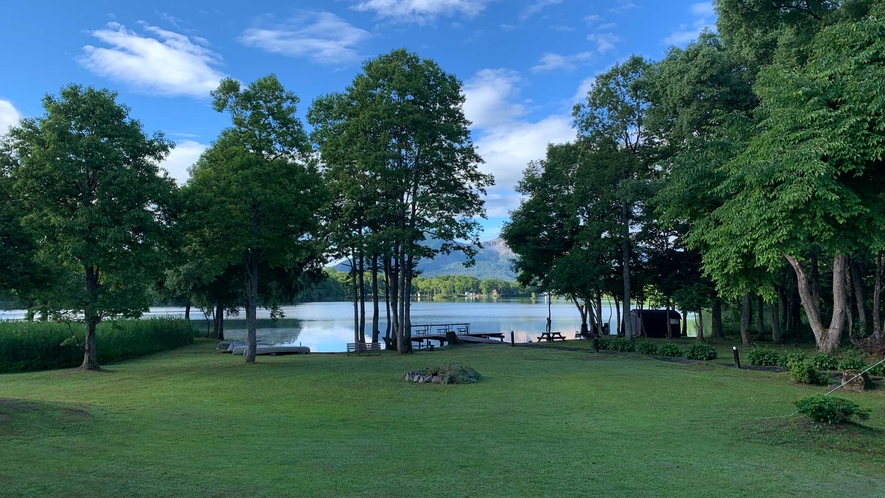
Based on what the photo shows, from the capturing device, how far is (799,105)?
32.6 ft

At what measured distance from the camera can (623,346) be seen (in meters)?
22.0

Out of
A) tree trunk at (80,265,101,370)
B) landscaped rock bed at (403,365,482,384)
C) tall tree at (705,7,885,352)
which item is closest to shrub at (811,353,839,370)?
tall tree at (705,7,885,352)

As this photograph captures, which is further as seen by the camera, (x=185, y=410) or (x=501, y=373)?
(x=501, y=373)

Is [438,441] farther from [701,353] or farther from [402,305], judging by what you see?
[402,305]

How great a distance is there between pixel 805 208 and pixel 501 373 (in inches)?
354

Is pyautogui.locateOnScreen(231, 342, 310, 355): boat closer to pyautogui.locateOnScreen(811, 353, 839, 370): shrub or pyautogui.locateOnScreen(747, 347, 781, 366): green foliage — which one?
pyautogui.locateOnScreen(747, 347, 781, 366): green foliage

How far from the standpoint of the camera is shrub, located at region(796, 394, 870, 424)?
7.45m

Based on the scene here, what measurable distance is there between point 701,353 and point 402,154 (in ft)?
48.9

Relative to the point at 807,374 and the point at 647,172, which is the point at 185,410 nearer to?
the point at 807,374

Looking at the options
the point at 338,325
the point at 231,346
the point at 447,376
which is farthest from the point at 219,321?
the point at 447,376

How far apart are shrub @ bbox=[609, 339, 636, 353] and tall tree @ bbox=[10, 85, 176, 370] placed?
17.7m

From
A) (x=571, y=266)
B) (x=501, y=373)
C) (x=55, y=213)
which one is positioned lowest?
(x=501, y=373)

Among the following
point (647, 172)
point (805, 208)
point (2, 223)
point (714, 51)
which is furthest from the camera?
point (647, 172)

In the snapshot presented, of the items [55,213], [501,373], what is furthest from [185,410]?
[55,213]
